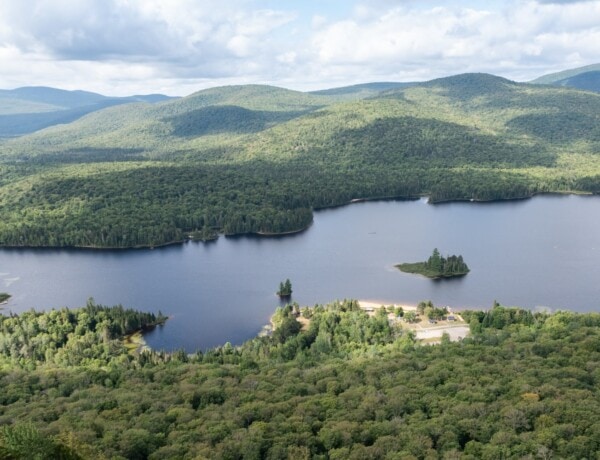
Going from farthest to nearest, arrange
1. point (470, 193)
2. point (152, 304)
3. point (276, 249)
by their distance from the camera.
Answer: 1. point (470, 193)
2. point (276, 249)
3. point (152, 304)

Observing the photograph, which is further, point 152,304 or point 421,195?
point 421,195

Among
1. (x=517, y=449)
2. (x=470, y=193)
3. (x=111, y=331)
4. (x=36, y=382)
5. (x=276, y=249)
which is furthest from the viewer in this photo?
(x=470, y=193)

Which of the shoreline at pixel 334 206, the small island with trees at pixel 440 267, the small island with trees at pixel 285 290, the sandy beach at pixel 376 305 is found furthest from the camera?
the shoreline at pixel 334 206

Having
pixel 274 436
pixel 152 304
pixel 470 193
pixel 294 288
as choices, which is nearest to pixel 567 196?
pixel 470 193

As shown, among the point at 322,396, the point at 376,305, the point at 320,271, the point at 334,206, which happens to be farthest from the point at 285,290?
the point at 334,206

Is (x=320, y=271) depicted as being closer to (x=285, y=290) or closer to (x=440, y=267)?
(x=285, y=290)

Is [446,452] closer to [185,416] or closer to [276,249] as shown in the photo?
[185,416]

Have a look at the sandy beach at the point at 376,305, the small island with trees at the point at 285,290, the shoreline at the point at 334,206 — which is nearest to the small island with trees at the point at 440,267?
the sandy beach at the point at 376,305

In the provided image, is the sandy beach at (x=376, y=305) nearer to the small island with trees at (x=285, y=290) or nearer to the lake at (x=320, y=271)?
the lake at (x=320, y=271)
